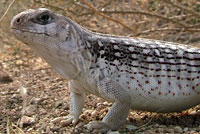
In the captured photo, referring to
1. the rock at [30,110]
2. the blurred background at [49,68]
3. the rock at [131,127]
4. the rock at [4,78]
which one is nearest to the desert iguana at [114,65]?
the rock at [131,127]

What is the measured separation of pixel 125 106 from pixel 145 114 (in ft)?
3.02

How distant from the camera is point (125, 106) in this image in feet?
13.3

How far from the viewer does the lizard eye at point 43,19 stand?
3965 millimetres

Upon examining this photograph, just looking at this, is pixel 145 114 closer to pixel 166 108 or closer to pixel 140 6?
pixel 166 108

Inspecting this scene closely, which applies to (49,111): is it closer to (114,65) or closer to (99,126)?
(99,126)

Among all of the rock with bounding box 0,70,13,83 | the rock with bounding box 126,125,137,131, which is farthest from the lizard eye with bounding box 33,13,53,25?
the rock with bounding box 0,70,13,83

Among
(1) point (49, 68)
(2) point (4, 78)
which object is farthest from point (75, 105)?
(1) point (49, 68)

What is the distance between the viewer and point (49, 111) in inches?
205

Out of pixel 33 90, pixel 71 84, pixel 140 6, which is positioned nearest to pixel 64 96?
pixel 33 90

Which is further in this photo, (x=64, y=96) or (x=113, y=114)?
(x=64, y=96)

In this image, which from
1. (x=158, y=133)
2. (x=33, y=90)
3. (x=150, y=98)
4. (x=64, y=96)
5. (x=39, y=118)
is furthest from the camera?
(x=33, y=90)

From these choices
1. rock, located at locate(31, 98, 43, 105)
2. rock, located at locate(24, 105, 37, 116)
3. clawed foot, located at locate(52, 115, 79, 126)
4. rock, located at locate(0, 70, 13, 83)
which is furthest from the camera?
rock, located at locate(0, 70, 13, 83)

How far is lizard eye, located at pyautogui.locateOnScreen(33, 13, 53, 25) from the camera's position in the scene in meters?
3.97

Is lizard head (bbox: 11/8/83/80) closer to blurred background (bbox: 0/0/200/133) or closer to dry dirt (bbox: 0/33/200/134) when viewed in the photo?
dry dirt (bbox: 0/33/200/134)
